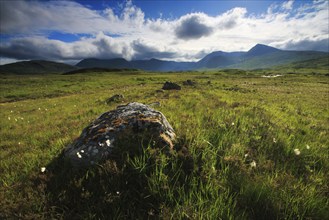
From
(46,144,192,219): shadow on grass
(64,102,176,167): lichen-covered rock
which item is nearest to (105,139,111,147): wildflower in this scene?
(64,102,176,167): lichen-covered rock

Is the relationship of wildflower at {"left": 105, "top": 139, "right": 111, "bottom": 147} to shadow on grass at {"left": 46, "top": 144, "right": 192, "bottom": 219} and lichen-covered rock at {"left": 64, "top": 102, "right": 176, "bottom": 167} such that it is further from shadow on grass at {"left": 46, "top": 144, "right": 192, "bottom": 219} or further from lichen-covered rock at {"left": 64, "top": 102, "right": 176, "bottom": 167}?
shadow on grass at {"left": 46, "top": 144, "right": 192, "bottom": 219}

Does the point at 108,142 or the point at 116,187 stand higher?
the point at 108,142

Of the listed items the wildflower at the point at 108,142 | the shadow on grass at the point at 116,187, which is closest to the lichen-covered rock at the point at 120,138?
the wildflower at the point at 108,142

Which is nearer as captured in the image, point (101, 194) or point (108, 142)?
point (101, 194)

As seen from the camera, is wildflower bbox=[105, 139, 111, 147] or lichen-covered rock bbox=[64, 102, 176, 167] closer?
lichen-covered rock bbox=[64, 102, 176, 167]

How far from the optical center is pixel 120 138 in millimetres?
3893

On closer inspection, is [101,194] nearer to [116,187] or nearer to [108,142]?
[116,187]

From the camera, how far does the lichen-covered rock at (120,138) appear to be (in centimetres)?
365

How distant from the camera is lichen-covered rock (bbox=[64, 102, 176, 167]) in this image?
12.0 ft

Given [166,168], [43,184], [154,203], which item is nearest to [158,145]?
[166,168]

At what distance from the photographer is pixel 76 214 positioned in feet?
9.09

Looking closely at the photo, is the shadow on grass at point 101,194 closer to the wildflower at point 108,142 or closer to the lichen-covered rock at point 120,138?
the lichen-covered rock at point 120,138

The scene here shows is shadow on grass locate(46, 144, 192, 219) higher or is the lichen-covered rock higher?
the lichen-covered rock

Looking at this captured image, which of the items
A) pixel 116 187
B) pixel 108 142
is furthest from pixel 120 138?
pixel 116 187
